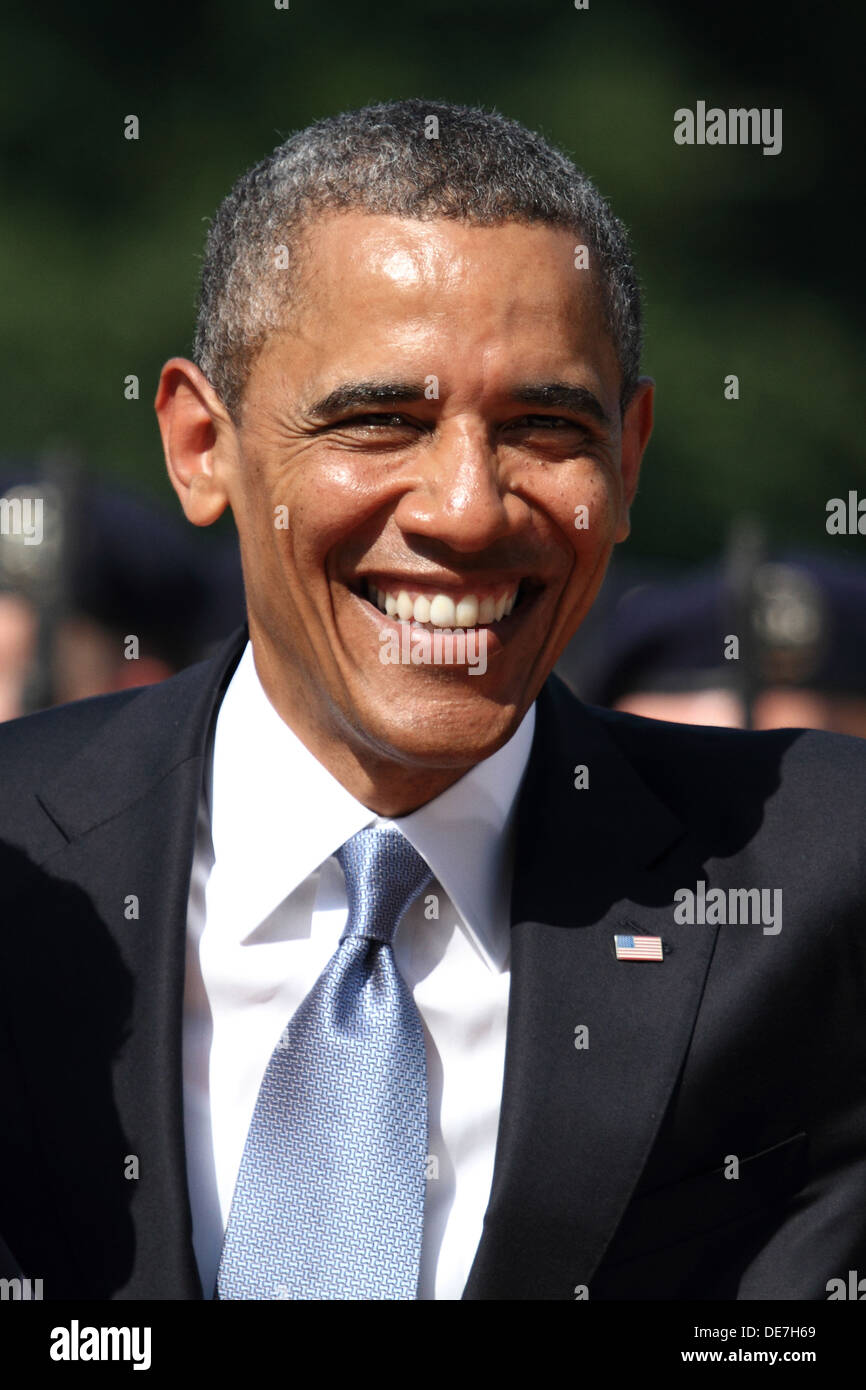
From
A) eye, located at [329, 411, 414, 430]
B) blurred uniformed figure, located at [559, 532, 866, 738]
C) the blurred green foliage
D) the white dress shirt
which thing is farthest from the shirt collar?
the blurred green foliage

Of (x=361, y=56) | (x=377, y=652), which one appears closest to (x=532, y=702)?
(x=377, y=652)

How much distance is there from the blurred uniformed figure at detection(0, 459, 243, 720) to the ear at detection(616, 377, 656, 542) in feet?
5.16

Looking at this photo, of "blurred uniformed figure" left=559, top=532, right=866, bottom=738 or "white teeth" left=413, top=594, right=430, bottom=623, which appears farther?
"blurred uniformed figure" left=559, top=532, right=866, bottom=738

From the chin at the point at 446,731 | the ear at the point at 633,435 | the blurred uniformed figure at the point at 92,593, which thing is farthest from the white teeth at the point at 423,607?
the blurred uniformed figure at the point at 92,593

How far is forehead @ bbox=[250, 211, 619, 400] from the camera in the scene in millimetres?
2406

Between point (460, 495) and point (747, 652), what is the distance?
200cm

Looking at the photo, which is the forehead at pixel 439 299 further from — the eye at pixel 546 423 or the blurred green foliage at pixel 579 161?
the blurred green foliage at pixel 579 161

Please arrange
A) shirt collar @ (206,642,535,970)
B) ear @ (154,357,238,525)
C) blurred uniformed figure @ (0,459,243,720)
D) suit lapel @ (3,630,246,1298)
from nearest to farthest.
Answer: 1. suit lapel @ (3,630,246,1298)
2. shirt collar @ (206,642,535,970)
3. ear @ (154,357,238,525)
4. blurred uniformed figure @ (0,459,243,720)

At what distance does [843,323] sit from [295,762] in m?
7.65

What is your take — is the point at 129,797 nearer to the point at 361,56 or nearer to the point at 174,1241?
the point at 174,1241

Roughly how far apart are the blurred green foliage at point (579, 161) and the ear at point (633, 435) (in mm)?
6325

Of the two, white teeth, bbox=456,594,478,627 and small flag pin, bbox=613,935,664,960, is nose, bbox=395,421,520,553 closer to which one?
white teeth, bbox=456,594,478,627

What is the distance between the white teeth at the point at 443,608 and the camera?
98.7 inches
